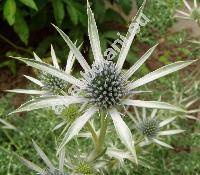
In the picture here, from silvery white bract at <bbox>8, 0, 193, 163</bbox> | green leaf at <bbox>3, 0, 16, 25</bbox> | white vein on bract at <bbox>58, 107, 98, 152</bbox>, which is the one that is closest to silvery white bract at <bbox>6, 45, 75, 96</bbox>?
silvery white bract at <bbox>8, 0, 193, 163</bbox>

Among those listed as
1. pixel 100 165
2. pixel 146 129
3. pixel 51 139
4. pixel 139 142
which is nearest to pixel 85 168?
pixel 100 165

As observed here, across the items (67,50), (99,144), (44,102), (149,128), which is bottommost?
(149,128)

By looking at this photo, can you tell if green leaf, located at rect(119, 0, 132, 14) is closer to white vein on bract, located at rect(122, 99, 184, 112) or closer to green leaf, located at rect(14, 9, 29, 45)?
green leaf, located at rect(14, 9, 29, 45)

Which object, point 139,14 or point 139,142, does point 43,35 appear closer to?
point 139,142

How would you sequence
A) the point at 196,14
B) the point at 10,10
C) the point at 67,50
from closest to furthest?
the point at 196,14
the point at 10,10
the point at 67,50

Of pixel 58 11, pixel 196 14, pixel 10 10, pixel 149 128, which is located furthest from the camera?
pixel 58 11

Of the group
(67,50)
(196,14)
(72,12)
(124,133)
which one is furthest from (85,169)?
(67,50)

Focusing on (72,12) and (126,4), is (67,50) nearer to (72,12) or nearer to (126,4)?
(72,12)
